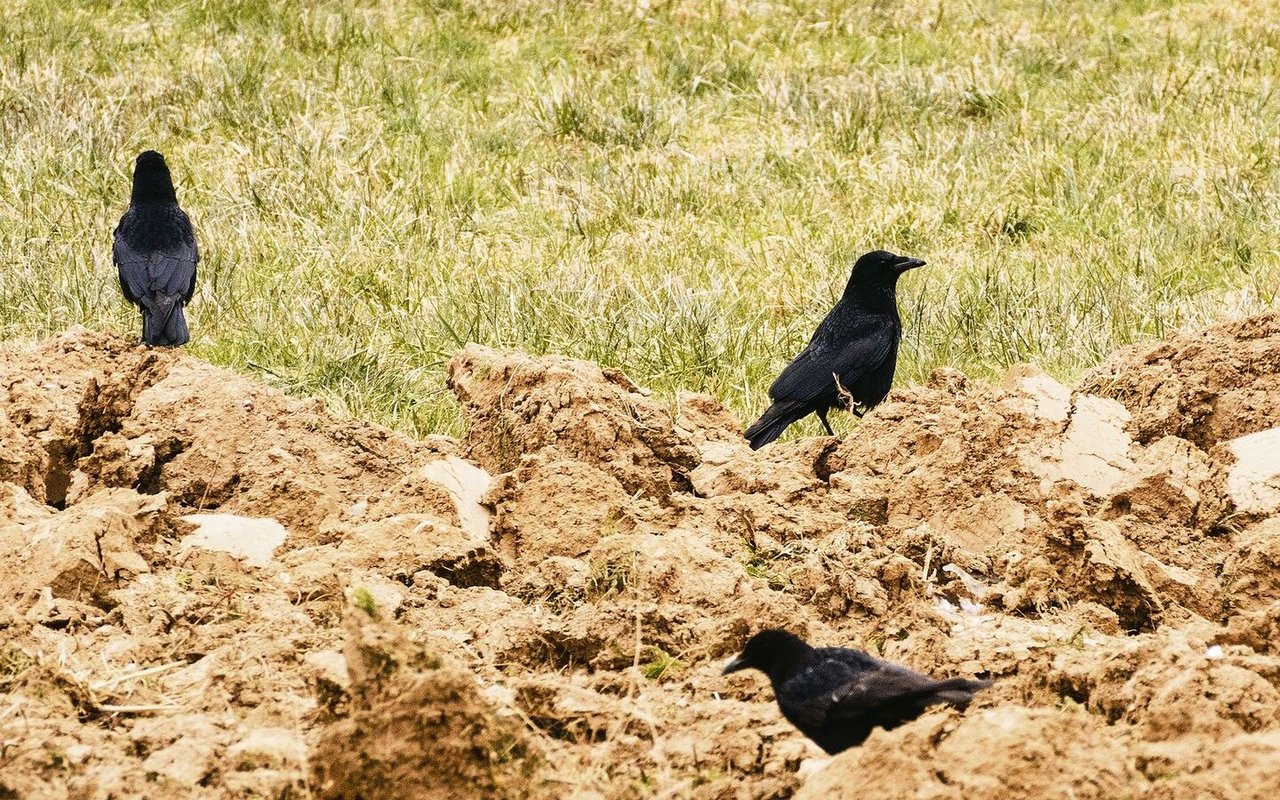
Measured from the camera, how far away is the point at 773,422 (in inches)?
267

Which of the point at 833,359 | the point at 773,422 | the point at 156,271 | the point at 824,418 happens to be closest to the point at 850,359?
the point at 833,359

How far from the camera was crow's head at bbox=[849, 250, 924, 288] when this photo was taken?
7.67 meters

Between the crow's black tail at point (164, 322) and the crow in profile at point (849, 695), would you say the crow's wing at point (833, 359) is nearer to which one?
the crow's black tail at point (164, 322)

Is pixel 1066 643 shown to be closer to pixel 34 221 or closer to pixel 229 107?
pixel 34 221

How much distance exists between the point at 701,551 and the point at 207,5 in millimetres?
8559

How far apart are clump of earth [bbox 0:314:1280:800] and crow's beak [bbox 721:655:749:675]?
11 centimetres

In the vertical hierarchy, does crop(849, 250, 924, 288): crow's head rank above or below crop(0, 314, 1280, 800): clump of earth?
below

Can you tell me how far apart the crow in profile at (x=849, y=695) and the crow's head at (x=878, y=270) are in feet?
13.1

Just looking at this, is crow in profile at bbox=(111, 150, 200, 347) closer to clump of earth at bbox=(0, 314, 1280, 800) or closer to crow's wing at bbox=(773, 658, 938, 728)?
clump of earth at bbox=(0, 314, 1280, 800)

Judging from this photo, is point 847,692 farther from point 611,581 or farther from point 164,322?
point 164,322

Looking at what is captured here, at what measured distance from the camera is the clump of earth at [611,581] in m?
3.40

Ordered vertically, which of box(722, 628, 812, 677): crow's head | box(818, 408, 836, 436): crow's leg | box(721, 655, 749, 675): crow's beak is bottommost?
box(818, 408, 836, 436): crow's leg

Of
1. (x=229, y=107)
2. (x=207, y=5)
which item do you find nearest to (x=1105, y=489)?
(x=229, y=107)

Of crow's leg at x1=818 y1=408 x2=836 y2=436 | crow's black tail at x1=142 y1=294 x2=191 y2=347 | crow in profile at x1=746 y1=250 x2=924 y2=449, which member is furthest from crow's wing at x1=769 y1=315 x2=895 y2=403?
crow's black tail at x1=142 y1=294 x2=191 y2=347
